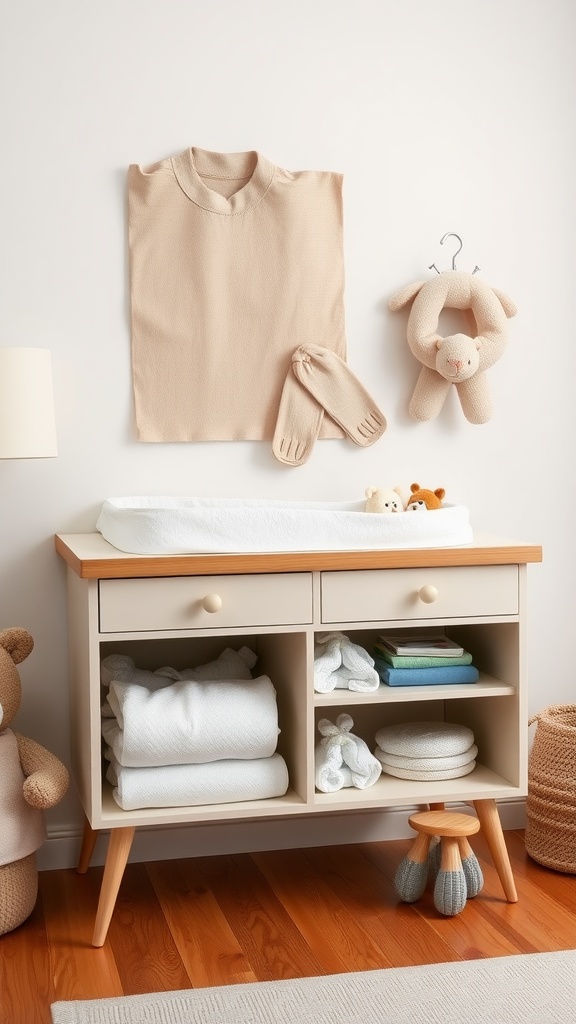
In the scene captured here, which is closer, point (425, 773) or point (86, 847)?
point (425, 773)

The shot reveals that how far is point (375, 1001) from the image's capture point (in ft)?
5.87

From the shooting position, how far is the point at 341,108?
2500 millimetres

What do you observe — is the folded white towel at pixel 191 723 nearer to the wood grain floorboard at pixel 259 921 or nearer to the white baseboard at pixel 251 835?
the wood grain floorboard at pixel 259 921

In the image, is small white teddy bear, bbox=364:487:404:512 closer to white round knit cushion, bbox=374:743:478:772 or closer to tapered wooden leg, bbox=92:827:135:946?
white round knit cushion, bbox=374:743:478:772

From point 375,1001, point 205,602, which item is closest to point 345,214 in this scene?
point 205,602

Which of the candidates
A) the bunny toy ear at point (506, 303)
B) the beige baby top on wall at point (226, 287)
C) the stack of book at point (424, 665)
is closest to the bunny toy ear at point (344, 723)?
the stack of book at point (424, 665)

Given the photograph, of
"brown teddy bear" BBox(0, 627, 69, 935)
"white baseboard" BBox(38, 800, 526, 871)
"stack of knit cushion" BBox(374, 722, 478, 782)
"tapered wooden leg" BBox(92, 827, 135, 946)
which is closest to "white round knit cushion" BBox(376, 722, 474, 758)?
"stack of knit cushion" BBox(374, 722, 478, 782)

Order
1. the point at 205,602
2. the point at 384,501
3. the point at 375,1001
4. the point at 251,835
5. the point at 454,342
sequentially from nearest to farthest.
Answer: the point at 375,1001 < the point at 205,602 < the point at 384,501 < the point at 454,342 < the point at 251,835

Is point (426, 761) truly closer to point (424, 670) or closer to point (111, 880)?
point (424, 670)

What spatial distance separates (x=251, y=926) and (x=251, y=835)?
0.44 metres

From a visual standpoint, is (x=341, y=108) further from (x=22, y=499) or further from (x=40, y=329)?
(x=22, y=499)

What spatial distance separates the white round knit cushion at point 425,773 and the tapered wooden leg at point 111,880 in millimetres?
574

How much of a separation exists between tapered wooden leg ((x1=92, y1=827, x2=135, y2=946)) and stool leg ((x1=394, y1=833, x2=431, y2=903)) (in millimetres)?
587

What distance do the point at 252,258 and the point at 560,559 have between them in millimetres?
1110
